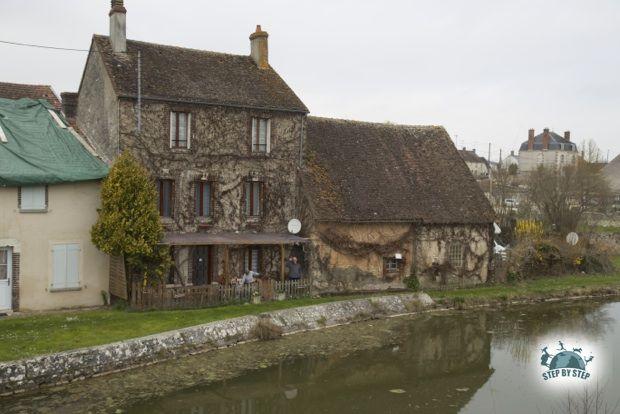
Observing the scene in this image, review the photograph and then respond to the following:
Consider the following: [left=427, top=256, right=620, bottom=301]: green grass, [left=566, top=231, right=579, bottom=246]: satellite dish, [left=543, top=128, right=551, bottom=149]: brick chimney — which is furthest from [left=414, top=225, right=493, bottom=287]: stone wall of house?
[left=543, top=128, right=551, bottom=149]: brick chimney

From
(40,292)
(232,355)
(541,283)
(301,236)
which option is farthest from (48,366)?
(541,283)

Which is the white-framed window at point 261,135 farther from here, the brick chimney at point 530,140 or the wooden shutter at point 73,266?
the brick chimney at point 530,140

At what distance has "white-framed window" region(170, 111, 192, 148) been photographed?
22.3 meters

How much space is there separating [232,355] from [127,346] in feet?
9.74

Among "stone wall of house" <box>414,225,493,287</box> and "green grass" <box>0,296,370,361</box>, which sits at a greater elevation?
"stone wall of house" <box>414,225,493,287</box>

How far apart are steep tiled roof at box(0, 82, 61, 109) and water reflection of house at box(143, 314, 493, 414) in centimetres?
1469

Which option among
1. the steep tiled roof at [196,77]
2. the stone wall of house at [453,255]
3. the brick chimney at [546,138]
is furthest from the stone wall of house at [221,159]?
the brick chimney at [546,138]

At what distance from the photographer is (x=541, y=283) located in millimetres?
28766

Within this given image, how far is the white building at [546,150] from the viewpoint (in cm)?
8594

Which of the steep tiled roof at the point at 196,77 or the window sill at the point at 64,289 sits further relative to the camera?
the steep tiled roof at the point at 196,77

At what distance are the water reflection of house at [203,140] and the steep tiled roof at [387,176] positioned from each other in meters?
1.78

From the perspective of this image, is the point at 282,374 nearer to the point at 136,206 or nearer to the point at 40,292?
the point at 136,206

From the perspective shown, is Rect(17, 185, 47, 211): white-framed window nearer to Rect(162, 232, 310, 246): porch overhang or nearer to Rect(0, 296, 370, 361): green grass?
Rect(0, 296, 370, 361): green grass

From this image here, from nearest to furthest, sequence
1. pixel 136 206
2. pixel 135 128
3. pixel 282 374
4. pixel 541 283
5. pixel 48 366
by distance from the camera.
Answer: pixel 48 366, pixel 282 374, pixel 136 206, pixel 135 128, pixel 541 283
